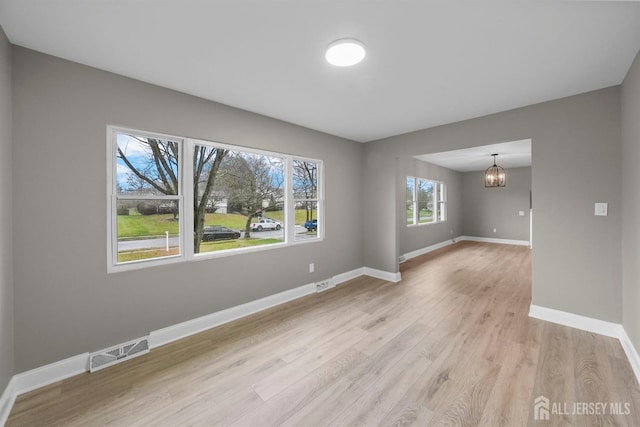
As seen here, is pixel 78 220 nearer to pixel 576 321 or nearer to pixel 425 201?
pixel 576 321

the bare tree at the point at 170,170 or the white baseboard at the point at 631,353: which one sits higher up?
the bare tree at the point at 170,170

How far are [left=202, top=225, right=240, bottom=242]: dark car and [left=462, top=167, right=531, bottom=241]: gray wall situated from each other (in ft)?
27.8

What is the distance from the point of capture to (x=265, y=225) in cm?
337

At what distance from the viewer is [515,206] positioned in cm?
792

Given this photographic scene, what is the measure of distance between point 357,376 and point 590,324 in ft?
8.53

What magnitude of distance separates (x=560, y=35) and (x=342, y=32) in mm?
1490

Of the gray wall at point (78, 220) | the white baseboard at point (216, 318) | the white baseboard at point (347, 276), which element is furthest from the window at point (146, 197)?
the white baseboard at point (347, 276)

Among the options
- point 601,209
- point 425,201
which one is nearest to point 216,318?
point 601,209

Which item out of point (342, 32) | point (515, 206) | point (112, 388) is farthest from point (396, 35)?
point (515, 206)

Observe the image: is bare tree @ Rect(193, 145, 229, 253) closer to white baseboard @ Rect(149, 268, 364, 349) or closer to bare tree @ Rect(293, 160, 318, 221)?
white baseboard @ Rect(149, 268, 364, 349)

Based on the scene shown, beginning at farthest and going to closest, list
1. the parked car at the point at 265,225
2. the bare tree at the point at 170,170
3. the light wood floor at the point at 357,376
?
the parked car at the point at 265,225 < the bare tree at the point at 170,170 < the light wood floor at the point at 357,376

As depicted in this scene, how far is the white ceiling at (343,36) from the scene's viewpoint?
4.86 feet

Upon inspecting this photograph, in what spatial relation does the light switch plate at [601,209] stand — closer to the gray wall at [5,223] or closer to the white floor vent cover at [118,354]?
the white floor vent cover at [118,354]

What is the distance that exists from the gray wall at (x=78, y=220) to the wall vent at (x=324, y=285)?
1485 millimetres
